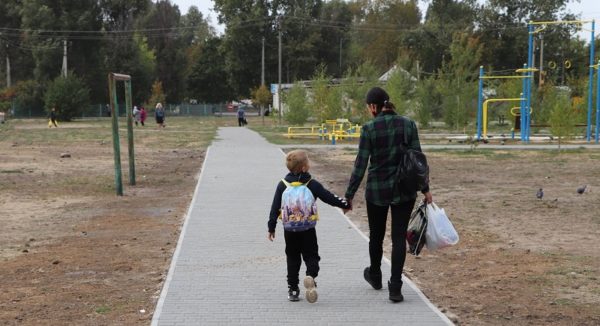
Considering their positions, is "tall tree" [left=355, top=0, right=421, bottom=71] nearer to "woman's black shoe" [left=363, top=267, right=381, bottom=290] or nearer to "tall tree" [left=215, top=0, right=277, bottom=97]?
"tall tree" [left=215, top=0, right=277, bottom=97]

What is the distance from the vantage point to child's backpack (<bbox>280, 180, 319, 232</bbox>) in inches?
237

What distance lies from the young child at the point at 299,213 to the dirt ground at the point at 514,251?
113 centimetres

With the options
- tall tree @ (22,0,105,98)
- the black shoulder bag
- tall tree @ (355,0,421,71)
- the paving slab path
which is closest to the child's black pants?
the paving slab path

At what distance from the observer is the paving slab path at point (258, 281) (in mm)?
5617

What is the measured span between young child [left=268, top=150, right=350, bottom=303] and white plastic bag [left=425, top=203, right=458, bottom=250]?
74 cm

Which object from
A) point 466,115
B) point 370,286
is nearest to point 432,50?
point 466,115

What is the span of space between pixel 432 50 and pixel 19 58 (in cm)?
4251

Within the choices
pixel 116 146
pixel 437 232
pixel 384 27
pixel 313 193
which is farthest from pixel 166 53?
pixel 437 232

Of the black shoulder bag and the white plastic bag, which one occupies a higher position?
the black shoulder bag

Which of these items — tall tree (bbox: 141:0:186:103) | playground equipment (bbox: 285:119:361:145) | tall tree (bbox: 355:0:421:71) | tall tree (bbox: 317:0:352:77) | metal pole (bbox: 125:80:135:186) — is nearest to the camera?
metal pole (bbox: 125:80:135:186)

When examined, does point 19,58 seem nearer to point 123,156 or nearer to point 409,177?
point 123,156

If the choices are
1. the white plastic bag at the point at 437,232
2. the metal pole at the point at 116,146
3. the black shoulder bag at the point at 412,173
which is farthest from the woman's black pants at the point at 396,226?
the metal pole at the point at 116,146

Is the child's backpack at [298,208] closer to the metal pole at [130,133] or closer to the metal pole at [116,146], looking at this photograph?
the metal pole at [116,146]

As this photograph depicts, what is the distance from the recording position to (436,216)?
20.7 feet
